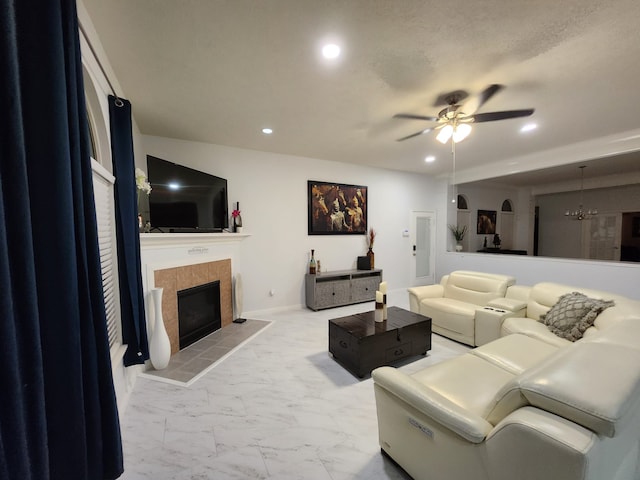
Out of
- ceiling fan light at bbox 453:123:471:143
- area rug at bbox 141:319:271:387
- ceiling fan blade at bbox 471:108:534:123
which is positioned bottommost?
area rug at bbox 141:319:271:387

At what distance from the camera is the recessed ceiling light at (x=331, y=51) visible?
1892mm

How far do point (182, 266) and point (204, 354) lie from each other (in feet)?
3.40

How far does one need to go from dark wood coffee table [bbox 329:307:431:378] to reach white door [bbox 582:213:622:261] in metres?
6.88

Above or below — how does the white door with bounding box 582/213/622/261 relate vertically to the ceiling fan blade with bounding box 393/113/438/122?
below

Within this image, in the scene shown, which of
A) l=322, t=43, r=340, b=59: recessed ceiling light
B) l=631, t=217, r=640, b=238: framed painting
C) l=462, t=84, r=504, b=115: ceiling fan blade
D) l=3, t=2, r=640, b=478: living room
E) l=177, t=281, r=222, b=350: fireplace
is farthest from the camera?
l=631, t=217, r=640, b=238: framed painting

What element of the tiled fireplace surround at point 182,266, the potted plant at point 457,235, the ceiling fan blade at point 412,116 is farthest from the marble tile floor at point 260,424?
the potted plant at point 457,235

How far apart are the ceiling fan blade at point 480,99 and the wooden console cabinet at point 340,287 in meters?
3.05

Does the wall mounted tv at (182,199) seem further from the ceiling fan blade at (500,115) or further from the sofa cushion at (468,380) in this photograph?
the ceiling fan blade at (500,115)

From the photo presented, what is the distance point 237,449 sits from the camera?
5.64ft

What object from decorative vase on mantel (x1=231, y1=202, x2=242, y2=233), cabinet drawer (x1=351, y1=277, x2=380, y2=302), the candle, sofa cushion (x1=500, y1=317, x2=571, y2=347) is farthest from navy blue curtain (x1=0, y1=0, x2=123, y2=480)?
cabinet drawer (x1=351, y1=277, x2=380, y2=302)

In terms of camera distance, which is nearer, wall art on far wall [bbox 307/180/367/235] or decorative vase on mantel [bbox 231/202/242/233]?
decorative vase on mantel [bbox 231/202/242/233]

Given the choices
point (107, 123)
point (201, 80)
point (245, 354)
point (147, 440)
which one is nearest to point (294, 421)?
point (147, 440)

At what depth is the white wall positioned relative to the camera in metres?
4.02

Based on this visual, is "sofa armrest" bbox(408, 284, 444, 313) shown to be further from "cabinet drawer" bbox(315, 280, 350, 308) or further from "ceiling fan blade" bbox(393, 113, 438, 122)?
"ceiling fan blade" bbox(393, 113, 438, 122)
